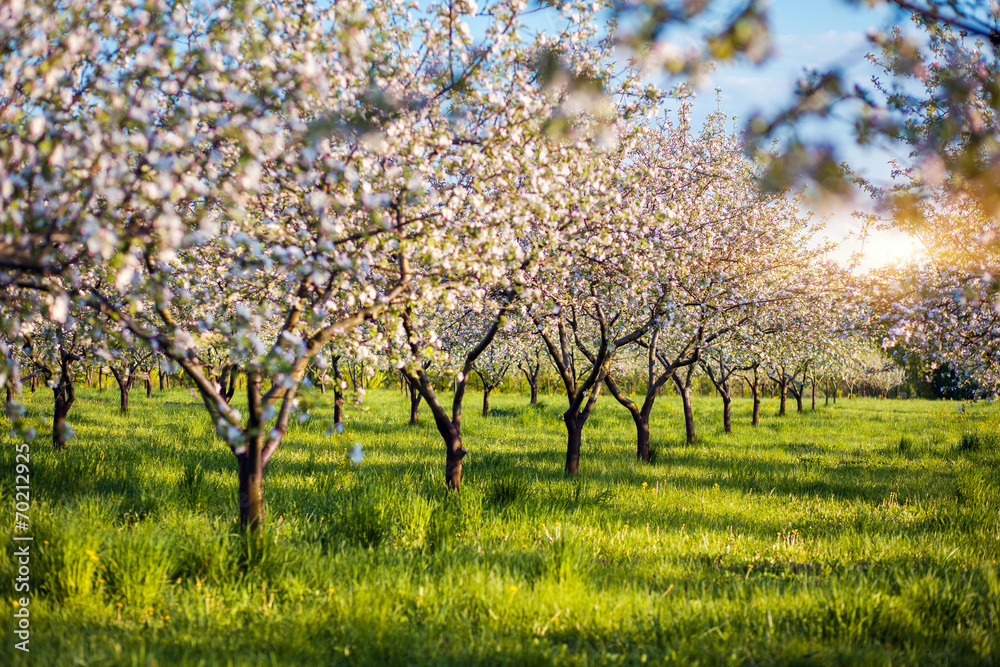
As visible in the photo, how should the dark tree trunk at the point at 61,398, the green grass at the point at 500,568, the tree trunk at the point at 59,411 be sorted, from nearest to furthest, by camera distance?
1. the green grass at the point at 500,568
2. the dark tree trunk at the point at 61,398
3. the tree trunk at the point at 59,411

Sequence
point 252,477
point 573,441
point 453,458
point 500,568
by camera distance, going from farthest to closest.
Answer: point 573,441 → point 453,458 → point 252,477 → point 500,568

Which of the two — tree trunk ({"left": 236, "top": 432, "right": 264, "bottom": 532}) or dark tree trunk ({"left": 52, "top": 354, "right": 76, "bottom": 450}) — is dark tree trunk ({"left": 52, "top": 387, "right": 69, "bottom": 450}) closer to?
dark tree trunk ({"left": 52, "top": 354, "right": 76, "bottom": 450})

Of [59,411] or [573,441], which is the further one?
[59,411]

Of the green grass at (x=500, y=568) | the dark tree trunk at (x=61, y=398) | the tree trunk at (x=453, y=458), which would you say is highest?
the dark tree trunk at (x=61, y=398)

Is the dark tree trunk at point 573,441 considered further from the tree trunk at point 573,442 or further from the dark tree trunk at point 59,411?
the dark tree trunk at point 59,411

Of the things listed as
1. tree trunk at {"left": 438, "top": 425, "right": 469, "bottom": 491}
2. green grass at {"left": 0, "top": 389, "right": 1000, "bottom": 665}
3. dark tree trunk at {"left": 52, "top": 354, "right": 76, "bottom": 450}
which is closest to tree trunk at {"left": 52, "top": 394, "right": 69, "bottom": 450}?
dark tree trunk at {"left": 52, "top": 354, "right": 76, "bottom": 450}

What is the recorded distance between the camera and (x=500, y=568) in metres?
5.21

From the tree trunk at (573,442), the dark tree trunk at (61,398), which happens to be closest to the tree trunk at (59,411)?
the dark tree trunk at (61,398)

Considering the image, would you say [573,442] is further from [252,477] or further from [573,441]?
[252,477]

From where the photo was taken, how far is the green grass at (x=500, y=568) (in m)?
3.97

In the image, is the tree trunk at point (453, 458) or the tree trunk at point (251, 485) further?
the tree trunk at point (453, 458)

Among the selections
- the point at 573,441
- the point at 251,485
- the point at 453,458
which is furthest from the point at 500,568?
the point at 573,441

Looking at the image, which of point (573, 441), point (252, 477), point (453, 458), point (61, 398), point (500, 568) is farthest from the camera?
point (61, 398)

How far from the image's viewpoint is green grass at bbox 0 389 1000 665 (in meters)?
3.97
